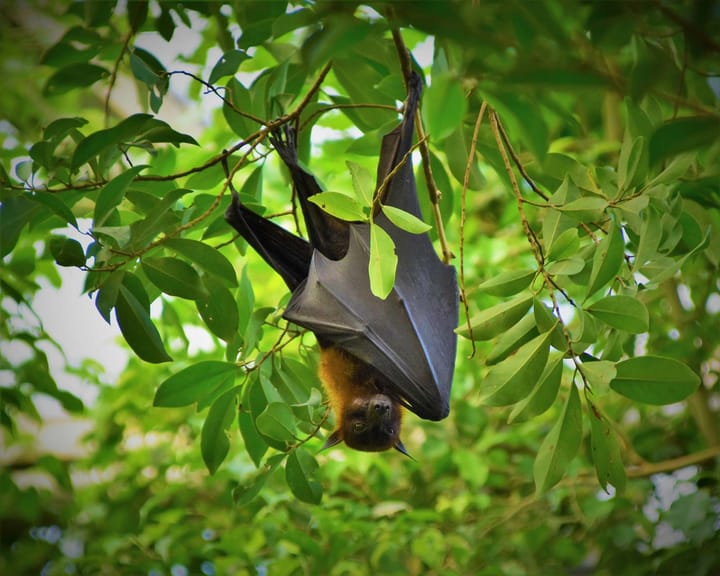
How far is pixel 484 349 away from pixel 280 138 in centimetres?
262

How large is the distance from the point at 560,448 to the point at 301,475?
0.91 meters

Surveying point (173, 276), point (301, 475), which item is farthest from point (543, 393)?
point (173, 276)

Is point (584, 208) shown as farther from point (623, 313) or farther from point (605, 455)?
point (605, 455)

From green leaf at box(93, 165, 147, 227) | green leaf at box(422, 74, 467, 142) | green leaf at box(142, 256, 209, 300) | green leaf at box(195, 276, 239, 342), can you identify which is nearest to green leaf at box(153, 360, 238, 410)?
green leaf at box(195, 276, 239, 342)

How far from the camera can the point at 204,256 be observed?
2414 millimetres

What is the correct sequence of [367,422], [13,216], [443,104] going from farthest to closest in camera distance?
[367,422]
[13,216]
[443,104]

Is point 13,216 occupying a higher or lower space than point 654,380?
higher

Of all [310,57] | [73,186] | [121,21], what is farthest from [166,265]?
[121,21]

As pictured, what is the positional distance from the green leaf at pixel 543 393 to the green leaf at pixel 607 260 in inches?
8.9

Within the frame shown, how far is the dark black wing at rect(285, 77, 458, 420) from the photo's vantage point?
9.50 ft

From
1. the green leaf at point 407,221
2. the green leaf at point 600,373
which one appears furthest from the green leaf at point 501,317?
the green leaf at point 407,221

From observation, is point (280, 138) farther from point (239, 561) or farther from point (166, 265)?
point (239, 561)

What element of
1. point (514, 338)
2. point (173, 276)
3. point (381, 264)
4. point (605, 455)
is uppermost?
point (381, 264)

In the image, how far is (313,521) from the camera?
155 inches
